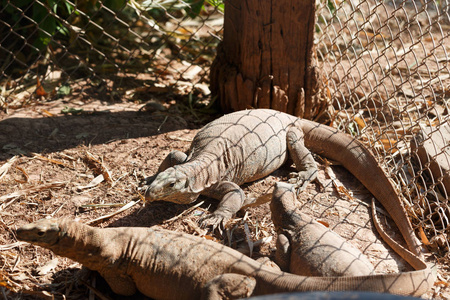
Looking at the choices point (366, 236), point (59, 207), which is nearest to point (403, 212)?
point (366, 236)

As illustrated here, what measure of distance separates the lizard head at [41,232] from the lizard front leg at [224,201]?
1721 millimetres

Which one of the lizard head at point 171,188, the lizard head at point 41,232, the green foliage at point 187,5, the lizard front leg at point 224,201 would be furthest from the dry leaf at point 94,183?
the green foliage at point 187,5

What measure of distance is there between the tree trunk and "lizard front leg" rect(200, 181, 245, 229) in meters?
1.59

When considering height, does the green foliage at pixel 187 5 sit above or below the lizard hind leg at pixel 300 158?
above

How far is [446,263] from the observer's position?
15.5ft

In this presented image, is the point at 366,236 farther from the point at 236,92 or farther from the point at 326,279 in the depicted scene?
the point at 236,92

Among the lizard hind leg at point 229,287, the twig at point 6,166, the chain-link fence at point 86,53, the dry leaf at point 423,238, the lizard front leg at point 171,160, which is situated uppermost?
the chain-link fence at point 86,53

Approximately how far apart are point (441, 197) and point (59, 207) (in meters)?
4.33

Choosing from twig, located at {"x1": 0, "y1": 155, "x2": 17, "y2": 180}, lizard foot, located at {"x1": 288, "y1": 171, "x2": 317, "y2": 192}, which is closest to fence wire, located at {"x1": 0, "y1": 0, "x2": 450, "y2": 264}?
lizard foot, located at {"x1": 288, "y1": 171, "x2": 317, "y2": 192}

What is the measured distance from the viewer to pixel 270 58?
6363 millimetres

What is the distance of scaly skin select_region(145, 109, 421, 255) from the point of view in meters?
5.19

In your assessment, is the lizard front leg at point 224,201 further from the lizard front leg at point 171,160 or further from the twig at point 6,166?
the twig at point 6,166

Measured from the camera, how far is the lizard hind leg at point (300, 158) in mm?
5895

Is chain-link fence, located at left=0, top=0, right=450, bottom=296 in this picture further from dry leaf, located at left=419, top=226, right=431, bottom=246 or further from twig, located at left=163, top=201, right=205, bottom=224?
twig, located at left=163, top=201, right=205, bottom=224
